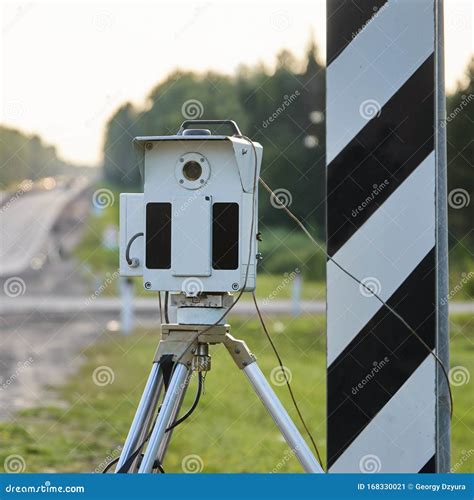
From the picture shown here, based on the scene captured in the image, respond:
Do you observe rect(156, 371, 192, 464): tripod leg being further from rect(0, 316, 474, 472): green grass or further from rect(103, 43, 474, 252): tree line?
rect(103, 43, 474, 252): tree line

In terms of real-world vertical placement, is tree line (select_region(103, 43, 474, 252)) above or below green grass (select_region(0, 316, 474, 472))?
above

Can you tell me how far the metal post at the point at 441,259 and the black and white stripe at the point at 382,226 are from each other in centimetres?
2

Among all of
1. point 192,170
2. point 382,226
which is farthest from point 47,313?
point 192,170

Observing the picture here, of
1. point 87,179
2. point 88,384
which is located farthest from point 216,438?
point 87,179

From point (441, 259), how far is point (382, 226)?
0.23 m

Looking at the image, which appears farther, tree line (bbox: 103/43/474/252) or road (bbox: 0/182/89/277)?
road (bbox: 0/182/89/277)

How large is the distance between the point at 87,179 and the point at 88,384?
4487cm

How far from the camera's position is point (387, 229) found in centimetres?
371

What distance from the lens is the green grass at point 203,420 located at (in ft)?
Result: 21.4

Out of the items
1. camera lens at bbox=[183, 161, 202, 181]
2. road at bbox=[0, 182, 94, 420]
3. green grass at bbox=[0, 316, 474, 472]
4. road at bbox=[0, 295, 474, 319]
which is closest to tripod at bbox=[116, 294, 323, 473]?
camera lens at bbox=[183, 161, 202, 181]

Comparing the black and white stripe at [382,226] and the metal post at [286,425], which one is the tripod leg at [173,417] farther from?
the black and white stripe at [382,226]

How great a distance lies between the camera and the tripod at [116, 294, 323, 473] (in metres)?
3.36

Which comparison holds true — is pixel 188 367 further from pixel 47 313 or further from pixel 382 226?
pixel 47 313
